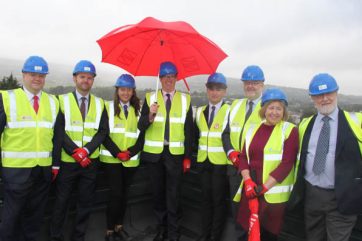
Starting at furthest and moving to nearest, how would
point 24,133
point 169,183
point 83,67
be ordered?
1. point 169,183
2. point 83,67
3. point 24,133

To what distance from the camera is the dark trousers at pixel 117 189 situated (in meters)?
3.88

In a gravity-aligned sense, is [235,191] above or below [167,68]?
below

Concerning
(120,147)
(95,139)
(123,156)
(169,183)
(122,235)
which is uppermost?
(95,139)

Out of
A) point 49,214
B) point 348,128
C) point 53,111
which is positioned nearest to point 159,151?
point 53,111

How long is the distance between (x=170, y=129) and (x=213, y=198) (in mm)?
1022

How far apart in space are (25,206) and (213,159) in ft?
7.24

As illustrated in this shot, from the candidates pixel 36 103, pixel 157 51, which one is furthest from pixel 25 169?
pixel 157 51

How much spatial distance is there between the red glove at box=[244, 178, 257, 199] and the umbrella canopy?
4.99 ft

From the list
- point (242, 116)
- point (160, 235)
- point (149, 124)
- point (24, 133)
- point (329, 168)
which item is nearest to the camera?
point (329, 168)

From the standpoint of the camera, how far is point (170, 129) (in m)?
3.84

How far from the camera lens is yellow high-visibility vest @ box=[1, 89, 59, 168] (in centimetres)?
308

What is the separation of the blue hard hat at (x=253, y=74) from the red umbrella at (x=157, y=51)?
1.11 ft

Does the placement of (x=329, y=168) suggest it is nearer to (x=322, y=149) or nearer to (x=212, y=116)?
(x=322, y=149)

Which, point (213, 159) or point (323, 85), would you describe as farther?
point (213, 159)
